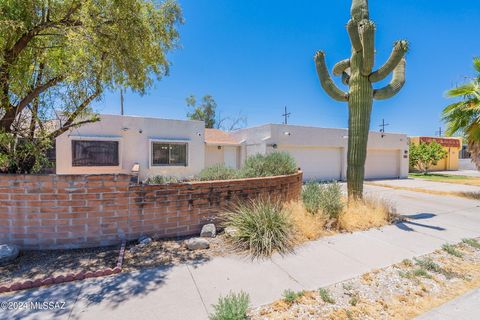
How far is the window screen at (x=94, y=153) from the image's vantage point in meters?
11.1

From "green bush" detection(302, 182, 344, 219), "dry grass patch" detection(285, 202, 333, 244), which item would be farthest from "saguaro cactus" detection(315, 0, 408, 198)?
"dry grass patch" detection(285, 202, 333, 244)

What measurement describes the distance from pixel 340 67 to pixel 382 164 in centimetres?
1412

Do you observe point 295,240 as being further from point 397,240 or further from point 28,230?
point 28,230

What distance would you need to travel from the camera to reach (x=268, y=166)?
6.54 metres

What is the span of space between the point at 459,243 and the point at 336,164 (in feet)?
39.8

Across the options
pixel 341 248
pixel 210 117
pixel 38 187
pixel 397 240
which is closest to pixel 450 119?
pixel 397 240

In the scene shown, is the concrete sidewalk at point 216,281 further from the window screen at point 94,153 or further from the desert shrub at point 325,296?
the window screen at point 94,153

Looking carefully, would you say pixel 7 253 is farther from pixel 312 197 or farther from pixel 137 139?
→ pixel 137 139

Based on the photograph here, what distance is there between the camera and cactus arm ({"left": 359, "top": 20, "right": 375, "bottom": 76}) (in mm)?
5699

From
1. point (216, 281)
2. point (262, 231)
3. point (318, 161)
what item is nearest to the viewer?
point (216, 281)

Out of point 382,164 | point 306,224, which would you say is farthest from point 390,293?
point 382,164

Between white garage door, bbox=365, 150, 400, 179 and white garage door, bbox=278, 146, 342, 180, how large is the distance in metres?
3.11

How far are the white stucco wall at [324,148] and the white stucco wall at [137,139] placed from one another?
3.67m

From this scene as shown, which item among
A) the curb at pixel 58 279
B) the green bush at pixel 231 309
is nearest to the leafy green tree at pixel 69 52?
the curb at pixel 58 279
